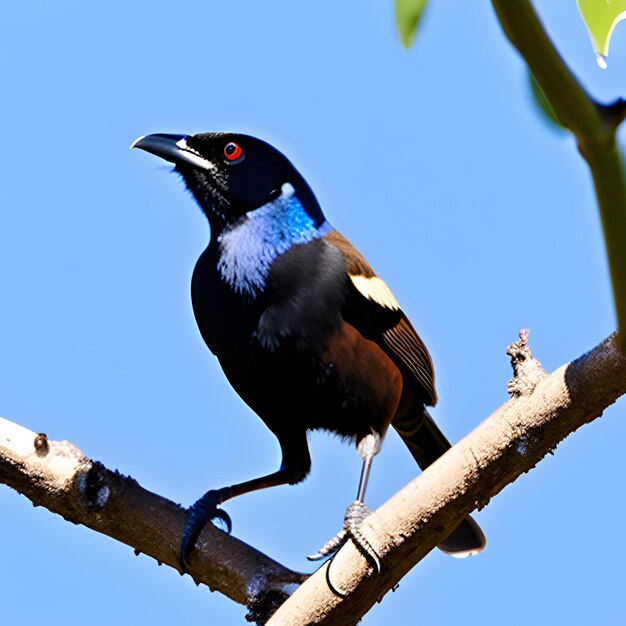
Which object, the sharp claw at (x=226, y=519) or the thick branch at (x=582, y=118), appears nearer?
the thick branch at (x=582, y=118)

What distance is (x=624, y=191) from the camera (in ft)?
2.33

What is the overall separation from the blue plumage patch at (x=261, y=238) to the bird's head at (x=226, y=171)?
0.18 feet

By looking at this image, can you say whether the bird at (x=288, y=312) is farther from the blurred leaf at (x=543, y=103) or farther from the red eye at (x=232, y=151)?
the blurred leaf at (x=543, y=103)

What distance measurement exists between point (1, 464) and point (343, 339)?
162 cm

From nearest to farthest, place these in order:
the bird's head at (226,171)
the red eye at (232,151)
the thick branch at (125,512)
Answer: the thick branch at (125,512)
the bird's head at (226,171)
the red eye at (232,151)

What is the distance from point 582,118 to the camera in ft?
2.39

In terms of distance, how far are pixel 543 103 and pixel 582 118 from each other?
0.06 m

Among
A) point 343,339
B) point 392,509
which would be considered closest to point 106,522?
point 392,509

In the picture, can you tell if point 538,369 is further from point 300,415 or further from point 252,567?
point 300,415

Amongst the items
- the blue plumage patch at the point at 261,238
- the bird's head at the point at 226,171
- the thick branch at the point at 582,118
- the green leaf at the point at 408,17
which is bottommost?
the thick branch at the point at 582,118

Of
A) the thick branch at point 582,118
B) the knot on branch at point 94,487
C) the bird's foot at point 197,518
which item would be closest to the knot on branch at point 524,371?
the bird's foot at point 197,518

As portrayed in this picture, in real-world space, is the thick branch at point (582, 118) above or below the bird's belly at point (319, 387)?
below

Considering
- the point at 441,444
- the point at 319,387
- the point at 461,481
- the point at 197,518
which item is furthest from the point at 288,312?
the point at 461,481

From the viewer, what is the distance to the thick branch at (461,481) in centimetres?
237
